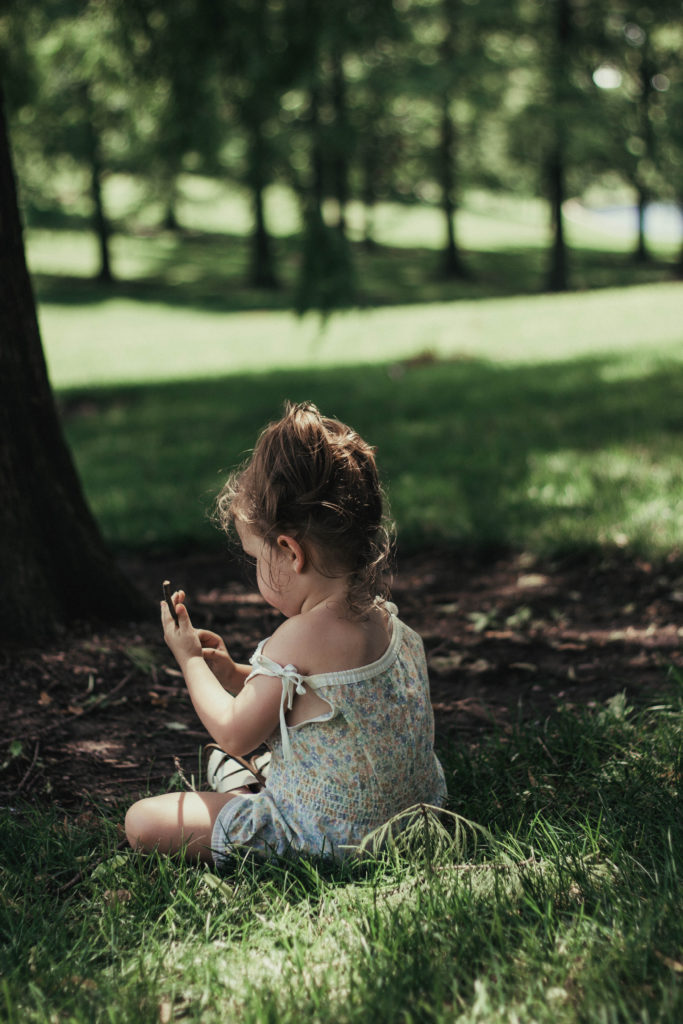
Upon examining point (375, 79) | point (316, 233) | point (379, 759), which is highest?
point (375, 79)

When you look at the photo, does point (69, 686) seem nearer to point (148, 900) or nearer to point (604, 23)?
point (148, 900)

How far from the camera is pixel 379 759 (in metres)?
2.39

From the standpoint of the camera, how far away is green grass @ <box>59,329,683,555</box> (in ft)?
17.6

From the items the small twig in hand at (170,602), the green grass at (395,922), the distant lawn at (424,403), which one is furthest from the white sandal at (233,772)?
the distant lawn at (424,403)

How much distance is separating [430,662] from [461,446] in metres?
3.46

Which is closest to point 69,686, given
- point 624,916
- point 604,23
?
point 624,916

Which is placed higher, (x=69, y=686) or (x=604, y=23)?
(x=604, y=23)

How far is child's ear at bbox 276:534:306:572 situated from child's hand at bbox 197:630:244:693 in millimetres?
444

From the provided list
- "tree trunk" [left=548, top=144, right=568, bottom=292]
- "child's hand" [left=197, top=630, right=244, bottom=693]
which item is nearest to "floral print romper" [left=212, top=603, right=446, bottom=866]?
"child's hand" [left=197, top=630, right=244, bottom=693]

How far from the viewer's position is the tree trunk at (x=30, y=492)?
3494 mm

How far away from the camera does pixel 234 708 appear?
2375mm

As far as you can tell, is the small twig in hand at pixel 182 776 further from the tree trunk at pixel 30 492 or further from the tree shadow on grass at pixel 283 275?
the tree shadow on grass at pixel 283 275

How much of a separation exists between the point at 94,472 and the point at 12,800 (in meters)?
4.66

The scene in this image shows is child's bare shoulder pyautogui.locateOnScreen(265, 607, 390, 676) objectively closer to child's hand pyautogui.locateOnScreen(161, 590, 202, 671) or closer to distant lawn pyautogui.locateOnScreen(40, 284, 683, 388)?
child's hand pyautogui.locateOnScreen(161, 590, 202, 671)
